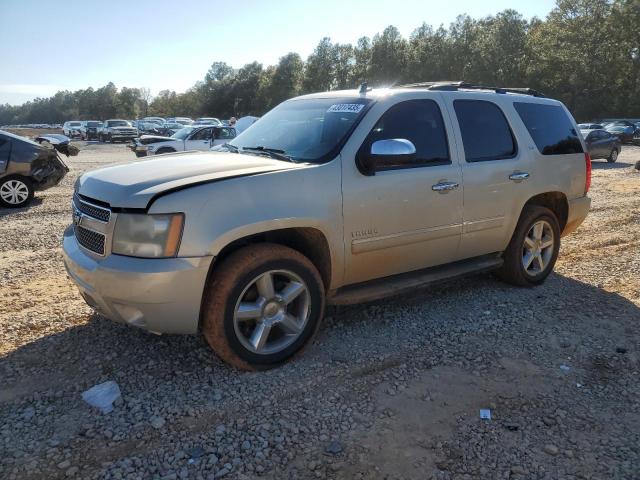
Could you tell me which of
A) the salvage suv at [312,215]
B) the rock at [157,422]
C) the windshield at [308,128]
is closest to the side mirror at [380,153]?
the salvage suv at [312,215]

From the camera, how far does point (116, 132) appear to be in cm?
3978

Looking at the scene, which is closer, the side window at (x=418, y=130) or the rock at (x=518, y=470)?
the rock at (x=518, y=470)

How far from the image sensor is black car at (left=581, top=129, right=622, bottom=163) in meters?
20.5

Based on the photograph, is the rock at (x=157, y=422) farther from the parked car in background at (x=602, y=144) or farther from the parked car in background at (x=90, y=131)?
the parked car in background at (x=90, y=131)

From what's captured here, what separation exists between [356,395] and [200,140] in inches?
662

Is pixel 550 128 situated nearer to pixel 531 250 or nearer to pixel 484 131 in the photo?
pixel 484 131

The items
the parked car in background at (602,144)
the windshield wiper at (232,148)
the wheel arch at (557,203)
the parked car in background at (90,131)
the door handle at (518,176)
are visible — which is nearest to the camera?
the windshield wiper at (232,148)

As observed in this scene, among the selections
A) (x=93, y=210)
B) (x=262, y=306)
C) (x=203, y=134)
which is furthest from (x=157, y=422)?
(x=203, y=134)

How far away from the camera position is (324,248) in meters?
3.83

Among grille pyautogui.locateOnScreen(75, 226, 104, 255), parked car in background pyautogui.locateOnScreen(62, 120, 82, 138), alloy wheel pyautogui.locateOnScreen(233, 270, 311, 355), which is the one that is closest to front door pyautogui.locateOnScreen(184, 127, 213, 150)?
grille pyautogui.locateOnScreen(75, 226, 104, 255)

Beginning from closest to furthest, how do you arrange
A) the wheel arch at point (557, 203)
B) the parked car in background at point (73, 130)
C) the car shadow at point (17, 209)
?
the wheel arch at point (557, 203)
the car shadow at point (17, 209)
the parked car in background at point (73, 130)

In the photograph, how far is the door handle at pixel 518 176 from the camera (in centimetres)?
491

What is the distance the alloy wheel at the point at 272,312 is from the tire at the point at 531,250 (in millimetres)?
2520

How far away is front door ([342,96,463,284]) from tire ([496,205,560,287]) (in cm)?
92
